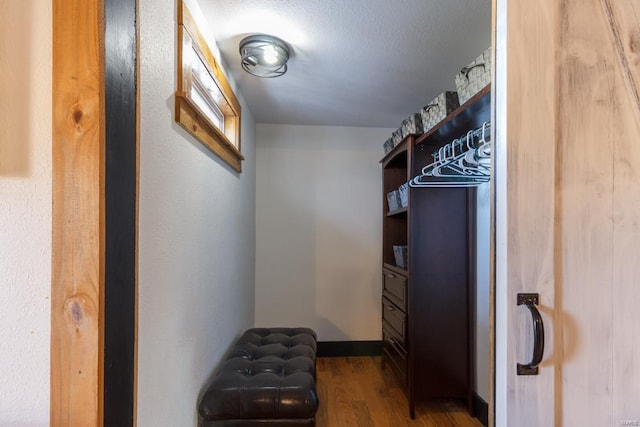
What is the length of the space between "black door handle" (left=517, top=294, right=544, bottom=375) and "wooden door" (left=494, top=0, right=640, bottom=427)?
15 mm

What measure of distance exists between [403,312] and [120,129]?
203 cm

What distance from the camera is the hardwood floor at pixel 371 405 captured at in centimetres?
203

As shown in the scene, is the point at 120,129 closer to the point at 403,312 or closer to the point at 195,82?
the point at 195,82

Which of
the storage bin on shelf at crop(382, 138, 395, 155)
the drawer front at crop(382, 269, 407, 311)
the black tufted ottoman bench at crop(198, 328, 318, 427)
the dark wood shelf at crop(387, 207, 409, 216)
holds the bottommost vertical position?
the black tufted ottoman bench at crop(198, 328, 318, 427)

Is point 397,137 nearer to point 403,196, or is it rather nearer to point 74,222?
point 403,196

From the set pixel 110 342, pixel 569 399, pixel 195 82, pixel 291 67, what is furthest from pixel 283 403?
pixel 291 67

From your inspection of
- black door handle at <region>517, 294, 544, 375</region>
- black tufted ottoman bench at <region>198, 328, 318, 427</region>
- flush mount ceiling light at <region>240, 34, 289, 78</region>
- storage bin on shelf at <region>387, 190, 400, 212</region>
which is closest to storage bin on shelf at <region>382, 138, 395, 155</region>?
storage bin on shelf at <region>387, 190, 400, 212</region>

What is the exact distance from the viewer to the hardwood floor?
2.03 m

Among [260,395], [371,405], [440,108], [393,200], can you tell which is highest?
[440,108]

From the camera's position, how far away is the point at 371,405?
7.20 ft

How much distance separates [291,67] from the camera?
6.13 ft

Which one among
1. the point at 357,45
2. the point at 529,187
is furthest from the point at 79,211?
the point at 357,45

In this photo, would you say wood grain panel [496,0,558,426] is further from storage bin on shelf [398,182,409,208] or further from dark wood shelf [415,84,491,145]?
storage bin on shelf [398,182,409,208]

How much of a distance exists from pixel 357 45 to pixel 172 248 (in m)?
1.33
